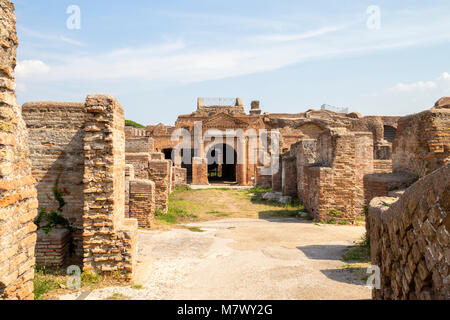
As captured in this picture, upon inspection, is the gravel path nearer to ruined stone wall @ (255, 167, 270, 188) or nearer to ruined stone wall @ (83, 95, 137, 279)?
ruined stone wall @ (83, 95, 137, 279)

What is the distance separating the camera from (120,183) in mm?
5652

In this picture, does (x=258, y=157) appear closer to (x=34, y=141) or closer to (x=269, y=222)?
(x=269, y=222)

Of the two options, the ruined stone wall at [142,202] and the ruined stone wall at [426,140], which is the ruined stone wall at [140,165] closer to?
the ruined stone wall at [142,202]

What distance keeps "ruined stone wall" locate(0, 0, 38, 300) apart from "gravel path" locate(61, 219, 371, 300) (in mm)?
A: 2197

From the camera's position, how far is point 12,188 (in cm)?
240

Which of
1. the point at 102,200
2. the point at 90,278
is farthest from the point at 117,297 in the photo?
the point at 102,200

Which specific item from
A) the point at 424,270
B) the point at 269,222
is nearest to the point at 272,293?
the point at 424,270

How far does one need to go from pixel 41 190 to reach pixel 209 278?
3415 mm

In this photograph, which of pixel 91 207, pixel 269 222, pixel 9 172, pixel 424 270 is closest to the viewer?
pixel 424 270

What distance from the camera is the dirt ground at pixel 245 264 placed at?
180 inches

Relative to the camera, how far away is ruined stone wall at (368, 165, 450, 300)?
1.66 metres

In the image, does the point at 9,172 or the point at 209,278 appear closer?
the point at 9,172

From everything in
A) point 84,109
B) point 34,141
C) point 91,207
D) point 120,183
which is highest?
point 84,109

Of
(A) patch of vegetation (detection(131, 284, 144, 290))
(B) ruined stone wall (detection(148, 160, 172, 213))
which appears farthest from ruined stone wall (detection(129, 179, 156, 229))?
(A) patch of vegetation (detection(131, 284, 144, 290))
